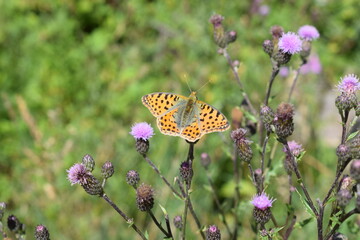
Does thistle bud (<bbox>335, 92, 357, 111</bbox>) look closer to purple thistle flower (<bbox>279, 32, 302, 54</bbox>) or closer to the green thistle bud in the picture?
purple thistle flower (<bbox>279, 32, 302, 54</bbox>)

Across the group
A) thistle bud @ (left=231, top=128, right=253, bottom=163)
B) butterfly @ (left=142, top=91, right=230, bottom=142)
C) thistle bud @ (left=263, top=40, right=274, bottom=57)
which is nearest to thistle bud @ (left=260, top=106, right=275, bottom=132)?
thistle bud @ (left=231, top=128, right=253, bottom=163)

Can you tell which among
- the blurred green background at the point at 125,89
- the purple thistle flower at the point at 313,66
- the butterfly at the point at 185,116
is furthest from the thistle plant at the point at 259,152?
the purple thistle flower at the point at 313,66

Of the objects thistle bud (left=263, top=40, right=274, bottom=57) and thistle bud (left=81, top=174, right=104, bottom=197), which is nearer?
thistle bud (left=81, top=174, right=104, bottom=197)

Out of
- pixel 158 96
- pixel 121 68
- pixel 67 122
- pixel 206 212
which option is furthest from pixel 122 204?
pixel 121 68

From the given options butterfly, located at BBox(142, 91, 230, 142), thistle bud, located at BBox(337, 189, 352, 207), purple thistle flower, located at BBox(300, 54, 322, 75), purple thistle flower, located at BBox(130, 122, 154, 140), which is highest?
purple thistle flower, located at BBox(300, 54, 322, 75)

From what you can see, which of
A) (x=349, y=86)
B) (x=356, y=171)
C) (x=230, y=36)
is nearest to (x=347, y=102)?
(x=349, y=86)

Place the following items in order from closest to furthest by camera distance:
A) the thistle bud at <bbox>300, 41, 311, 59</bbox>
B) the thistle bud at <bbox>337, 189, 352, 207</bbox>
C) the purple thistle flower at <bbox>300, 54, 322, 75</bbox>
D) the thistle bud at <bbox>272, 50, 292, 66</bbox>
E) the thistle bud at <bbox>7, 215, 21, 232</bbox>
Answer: the thistle bud at <bbox>337, 189, 352, 207</bbox>, the thistle bud at <bbox>7, 215, 21, 232</bbox>, the thistle bud at <bbox>272, 50, 292, 66</bbox>, the thistle bud at <bbox>300, 41, 311, 59</bbox>, the purple thistle flower at <bbox>300, 54, 322, 75</bbox>

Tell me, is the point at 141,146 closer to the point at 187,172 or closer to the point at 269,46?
the point at 187,172

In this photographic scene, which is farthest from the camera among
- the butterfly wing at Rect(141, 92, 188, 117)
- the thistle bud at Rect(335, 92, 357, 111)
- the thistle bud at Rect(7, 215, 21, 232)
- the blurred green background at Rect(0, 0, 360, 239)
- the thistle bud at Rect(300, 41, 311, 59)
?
the blurred green background at Rect(0, 0, 360, 239)
